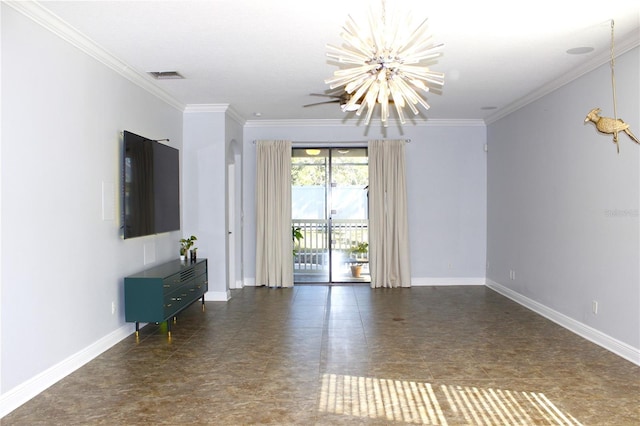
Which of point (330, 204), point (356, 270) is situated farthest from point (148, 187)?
point (356, 270)

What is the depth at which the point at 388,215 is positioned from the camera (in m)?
7.75

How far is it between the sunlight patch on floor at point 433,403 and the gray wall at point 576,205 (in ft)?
4.88

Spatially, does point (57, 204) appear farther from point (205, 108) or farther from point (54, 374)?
point (205, 108)

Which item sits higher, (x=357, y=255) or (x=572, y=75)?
(x=572, y=75)

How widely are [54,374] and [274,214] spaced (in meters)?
4.47

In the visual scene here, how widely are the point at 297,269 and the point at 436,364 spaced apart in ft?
14.2

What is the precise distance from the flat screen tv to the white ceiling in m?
0.76

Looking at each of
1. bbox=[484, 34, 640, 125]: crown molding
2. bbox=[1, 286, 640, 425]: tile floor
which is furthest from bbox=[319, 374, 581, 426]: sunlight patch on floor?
bbox=[484, 34, 640, 125]: crown molding

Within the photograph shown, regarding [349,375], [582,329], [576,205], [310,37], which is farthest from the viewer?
[576,205]

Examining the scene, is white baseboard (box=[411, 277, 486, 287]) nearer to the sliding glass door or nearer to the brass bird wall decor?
the sliding glass door

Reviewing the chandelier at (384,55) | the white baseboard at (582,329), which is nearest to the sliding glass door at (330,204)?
the white baseboard at (582,329)

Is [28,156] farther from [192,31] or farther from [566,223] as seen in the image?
[566,223]

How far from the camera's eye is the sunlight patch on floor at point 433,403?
9.97 ft

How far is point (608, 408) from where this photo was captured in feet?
10.4
